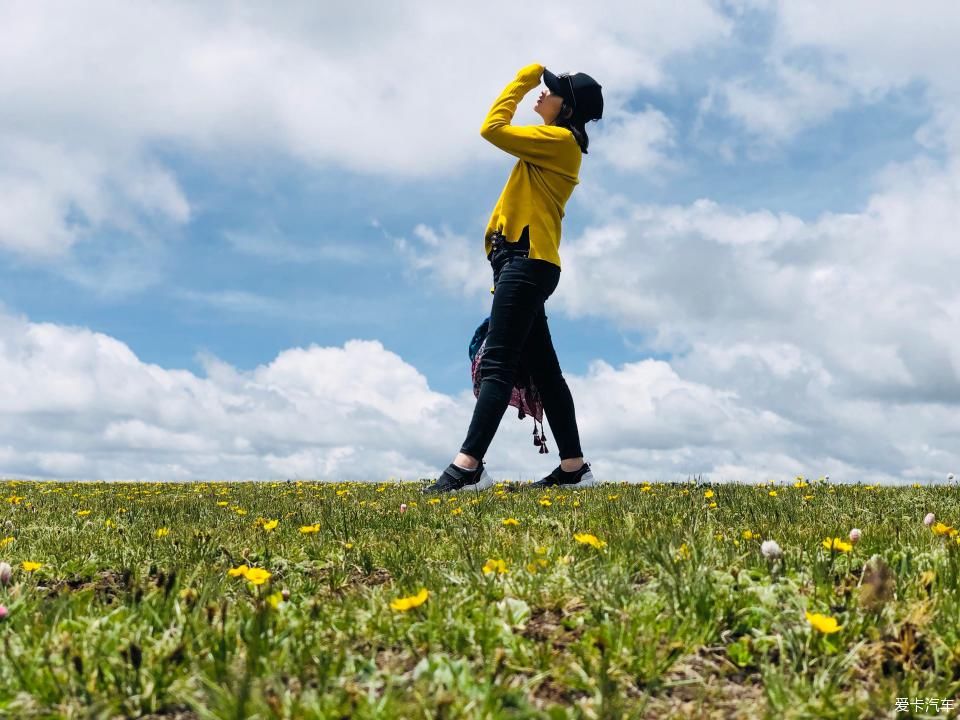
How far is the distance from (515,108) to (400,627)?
6.55m

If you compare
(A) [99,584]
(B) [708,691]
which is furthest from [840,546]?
(A) [99,584]

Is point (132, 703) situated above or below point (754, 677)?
below

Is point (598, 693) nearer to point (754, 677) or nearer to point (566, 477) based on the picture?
point (754, 677)

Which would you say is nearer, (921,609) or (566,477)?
(921,609)

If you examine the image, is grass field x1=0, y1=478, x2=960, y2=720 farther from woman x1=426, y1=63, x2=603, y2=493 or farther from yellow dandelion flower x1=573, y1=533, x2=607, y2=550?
woman x1=426, y1=63, x2=603, y2=493

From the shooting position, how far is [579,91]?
8.60 metres

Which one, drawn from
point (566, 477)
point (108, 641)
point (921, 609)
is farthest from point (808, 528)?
point (566, 477)

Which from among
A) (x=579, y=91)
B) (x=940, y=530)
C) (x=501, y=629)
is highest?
(x=579, y=91)

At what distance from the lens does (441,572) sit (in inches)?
137

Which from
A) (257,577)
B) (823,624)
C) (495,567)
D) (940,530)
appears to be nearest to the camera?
(823,624)

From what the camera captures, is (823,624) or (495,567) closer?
(823,624)

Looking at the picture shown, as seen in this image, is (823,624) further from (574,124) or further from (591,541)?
(574,124)

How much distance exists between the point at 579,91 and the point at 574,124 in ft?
1.14

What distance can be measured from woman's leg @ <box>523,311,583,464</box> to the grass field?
15.4 feet
